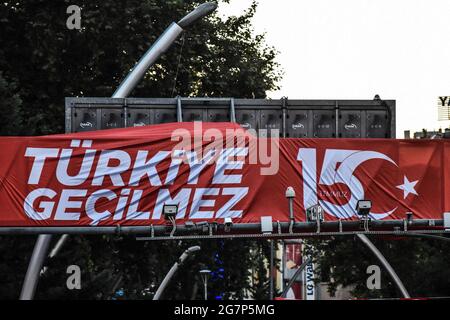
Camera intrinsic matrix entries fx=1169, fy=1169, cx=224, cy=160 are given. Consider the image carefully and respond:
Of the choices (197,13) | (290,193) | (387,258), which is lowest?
(387,258)

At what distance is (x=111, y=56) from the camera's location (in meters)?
45.1

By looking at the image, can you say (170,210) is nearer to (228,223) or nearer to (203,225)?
(203,225)

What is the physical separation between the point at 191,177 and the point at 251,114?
187 inches

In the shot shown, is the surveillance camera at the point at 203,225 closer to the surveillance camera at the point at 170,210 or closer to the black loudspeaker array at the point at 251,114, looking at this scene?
the surveillance camera at the point at 170,210

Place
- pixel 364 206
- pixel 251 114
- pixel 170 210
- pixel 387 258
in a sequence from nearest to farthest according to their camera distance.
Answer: pixel 170 210 < pixel 364 206 < pixel 251 114 < pixel 387 258

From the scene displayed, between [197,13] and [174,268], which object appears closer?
[197,13]

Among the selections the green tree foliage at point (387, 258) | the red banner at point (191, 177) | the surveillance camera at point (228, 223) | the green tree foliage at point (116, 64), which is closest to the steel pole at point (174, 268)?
the green tree foliage at point (116, 64)

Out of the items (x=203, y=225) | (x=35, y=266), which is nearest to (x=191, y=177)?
(x=203, y=225)

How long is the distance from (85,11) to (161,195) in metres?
20.4

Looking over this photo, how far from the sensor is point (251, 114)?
2939 centimetres

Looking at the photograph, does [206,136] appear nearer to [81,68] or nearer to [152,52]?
[152,52]

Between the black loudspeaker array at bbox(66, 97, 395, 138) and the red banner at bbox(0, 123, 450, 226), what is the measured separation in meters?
2.73

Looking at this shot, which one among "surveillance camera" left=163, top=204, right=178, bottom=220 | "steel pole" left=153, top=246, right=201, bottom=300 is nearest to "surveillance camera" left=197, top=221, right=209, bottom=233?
"surveillance camera" left=163, top=204, right=178, bottom=220
